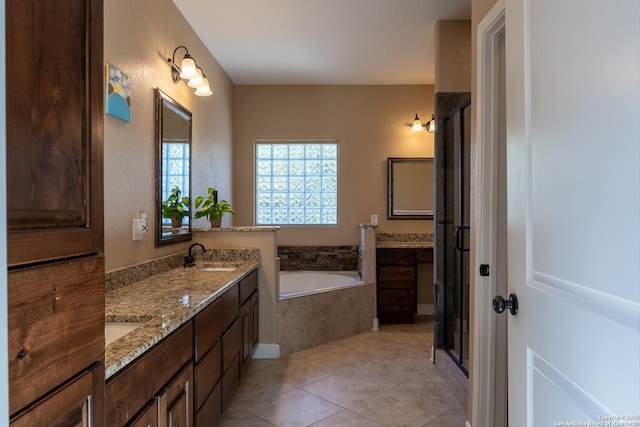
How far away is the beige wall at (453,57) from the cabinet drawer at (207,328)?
2.41 meters

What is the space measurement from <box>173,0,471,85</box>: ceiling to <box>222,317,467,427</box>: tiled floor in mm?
2720

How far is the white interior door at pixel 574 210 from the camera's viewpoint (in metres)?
0.65

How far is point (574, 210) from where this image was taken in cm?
78

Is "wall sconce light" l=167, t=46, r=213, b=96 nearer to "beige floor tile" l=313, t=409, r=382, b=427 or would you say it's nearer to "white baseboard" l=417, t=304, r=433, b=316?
"beige floor tile" l=313, t=409, r=382, b=427

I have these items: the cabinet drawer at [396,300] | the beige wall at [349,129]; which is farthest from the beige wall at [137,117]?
the cabinet drawer at [396,300]

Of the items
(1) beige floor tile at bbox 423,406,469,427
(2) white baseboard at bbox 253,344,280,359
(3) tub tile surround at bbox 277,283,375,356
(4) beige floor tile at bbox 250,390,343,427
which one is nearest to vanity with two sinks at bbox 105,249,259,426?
(4) beige floor tile at bbox 250,390,343,427

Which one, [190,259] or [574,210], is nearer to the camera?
[574,210]

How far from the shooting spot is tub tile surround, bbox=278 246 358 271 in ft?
14.2

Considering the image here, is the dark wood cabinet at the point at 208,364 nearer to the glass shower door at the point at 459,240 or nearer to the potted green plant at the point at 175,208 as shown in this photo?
the potted green plant at the point at 175,208

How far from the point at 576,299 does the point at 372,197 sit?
3.63 metres

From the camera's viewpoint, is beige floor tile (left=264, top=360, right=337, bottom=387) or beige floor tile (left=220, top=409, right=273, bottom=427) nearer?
beige floor tile (left=220, top=409, right=273, bottom=427)

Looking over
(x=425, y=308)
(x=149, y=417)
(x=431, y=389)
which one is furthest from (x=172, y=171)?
(x=425, y=308)

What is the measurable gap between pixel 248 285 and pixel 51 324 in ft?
6.67

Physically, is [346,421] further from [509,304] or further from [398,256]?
[398,256]
